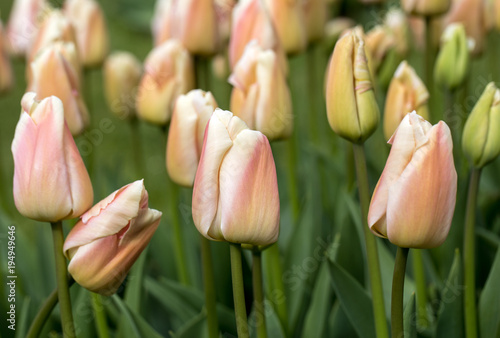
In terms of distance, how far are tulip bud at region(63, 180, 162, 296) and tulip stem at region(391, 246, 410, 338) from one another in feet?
0.83

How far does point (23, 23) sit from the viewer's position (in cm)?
161

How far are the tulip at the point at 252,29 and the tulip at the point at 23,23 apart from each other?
2.12 ft

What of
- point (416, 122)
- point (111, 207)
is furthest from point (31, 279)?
point (416, 122)

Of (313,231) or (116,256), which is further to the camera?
(313,231)

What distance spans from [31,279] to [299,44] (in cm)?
70

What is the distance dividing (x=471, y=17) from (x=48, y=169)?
0.96 meters

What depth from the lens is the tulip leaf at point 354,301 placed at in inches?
38.3

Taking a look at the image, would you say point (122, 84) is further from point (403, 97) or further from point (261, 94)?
point (403, 97)

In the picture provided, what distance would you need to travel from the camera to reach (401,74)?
101 centimetres

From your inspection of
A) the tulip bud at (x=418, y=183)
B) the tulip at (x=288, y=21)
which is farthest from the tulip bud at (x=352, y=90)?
the tulip at (x=288, y=21)

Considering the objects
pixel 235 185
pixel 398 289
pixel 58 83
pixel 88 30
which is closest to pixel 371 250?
pixel 398 289

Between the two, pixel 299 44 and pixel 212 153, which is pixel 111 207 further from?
pixel 299 44

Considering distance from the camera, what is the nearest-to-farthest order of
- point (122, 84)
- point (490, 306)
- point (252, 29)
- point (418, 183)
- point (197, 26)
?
point (418, 183) < point (490, 306) < point (252, 29) < point (197, 26) < point (122, 84)

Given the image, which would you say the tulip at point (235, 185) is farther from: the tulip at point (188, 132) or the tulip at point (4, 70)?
the tulip at point (4, 70)
